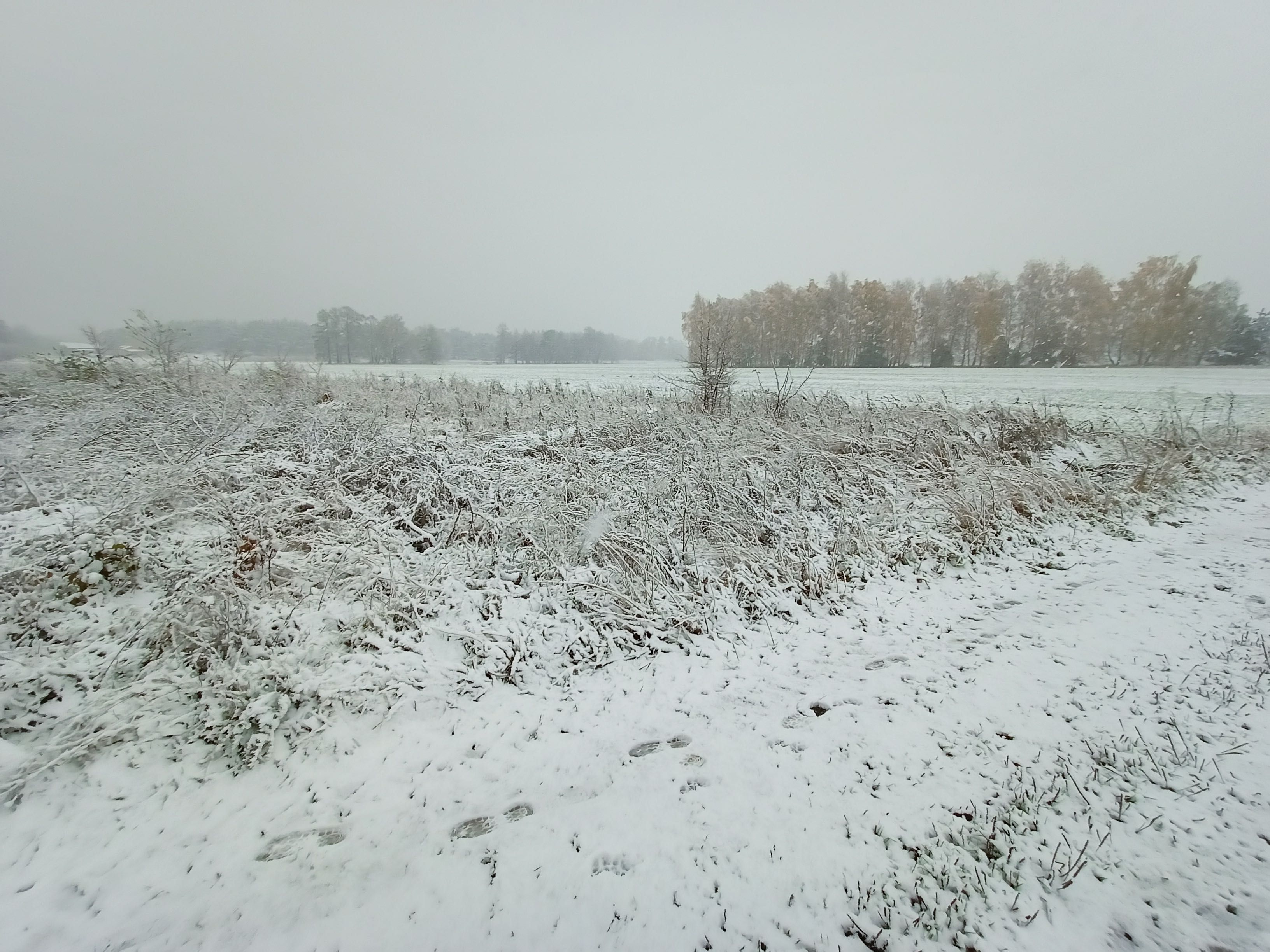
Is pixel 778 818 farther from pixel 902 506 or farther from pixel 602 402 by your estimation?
pixel 602 402

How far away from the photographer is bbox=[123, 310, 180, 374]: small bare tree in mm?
11742

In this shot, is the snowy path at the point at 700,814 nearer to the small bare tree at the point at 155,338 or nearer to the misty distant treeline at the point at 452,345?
the small bare tree at the point at 155,338

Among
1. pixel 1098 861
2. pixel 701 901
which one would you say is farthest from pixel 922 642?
pixel 701 901

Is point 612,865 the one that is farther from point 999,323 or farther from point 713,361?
point 999,323

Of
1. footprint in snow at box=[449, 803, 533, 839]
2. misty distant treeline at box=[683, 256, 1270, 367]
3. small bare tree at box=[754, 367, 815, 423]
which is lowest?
footprint in snow at box=[449, 803, 533, 839]

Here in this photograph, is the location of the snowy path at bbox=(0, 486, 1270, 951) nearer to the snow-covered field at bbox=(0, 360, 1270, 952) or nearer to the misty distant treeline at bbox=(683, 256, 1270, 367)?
the snow-covered field at bbox=(0, 360, 1270, 952)

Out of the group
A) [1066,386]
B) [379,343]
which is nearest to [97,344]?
[1066,386]

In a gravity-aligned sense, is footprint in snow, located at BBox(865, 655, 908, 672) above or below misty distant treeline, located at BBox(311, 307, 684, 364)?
below

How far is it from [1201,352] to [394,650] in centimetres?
3925

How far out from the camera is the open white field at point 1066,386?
1240cm

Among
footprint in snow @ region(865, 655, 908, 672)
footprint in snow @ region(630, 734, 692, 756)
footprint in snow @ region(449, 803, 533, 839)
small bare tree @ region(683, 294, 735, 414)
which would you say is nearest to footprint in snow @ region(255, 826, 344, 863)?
footprint in snow @ region(449, 803, 533, 839)

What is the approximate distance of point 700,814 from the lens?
2549mm

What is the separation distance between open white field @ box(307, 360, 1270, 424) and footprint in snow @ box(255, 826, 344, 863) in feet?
36.5

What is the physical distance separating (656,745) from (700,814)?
59cm
